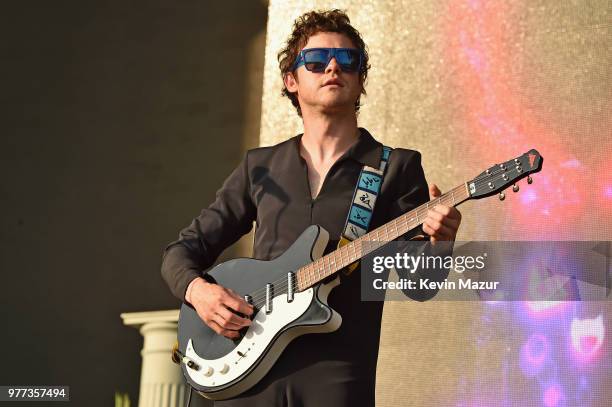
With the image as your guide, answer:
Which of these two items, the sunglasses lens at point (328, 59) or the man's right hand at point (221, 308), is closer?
the man's right hand at point (221, 308)

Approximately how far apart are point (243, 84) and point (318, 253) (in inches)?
111

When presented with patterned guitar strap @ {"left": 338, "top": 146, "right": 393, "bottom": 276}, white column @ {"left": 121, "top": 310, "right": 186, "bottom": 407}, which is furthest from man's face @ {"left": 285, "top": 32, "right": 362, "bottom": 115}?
white column @ {"left": 121, "top": 310, "right": 186, "bottom": 407}

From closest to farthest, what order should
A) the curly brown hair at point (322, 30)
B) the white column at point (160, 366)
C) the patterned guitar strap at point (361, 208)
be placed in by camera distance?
1. the patterned guitar strap at point (361, 208)
2. the curly brown hair at point (322, 30)
3. the white column at point (160, 366)

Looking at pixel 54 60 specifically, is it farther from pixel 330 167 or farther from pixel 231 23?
pixel 330 167

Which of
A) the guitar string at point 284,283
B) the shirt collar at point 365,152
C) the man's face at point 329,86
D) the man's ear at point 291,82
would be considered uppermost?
the man's ear at point 291,82

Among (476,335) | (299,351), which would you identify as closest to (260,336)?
(299,351)

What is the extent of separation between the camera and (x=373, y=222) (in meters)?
2.87

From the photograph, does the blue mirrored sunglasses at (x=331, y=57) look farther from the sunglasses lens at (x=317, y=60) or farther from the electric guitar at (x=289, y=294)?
the electric guitar at (x=289, y=294)

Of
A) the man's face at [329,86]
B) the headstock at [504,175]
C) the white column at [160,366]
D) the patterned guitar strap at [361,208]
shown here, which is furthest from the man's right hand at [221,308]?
the white column at [160,366]

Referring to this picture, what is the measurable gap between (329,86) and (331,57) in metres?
0.09

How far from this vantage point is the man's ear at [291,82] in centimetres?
329

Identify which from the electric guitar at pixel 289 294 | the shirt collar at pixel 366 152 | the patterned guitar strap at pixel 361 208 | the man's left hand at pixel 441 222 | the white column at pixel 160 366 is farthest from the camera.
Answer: the white column at pixel 160 366

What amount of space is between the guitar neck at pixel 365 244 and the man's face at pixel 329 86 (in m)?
0.45

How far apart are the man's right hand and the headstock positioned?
73cm
